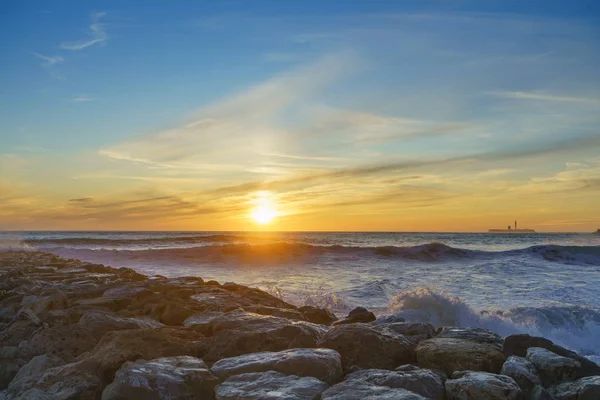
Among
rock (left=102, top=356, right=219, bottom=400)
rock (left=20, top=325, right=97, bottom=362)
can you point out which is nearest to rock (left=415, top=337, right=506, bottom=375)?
rock (left=102, top=356, right=219, bottom=400)

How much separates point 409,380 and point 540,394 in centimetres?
93

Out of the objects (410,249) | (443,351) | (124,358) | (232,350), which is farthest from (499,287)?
(410,249)

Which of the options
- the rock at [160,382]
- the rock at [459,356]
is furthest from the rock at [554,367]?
the rock at [160,382]

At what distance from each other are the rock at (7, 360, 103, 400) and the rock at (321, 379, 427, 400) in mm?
1676

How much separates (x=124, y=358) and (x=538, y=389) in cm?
307

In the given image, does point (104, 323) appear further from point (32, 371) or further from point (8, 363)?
point (32, 371)

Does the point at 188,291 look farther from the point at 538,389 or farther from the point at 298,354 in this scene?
the point at 538,389

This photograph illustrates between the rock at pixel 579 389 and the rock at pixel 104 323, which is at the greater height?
the rock at pixel 104 323

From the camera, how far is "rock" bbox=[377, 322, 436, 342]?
4.89 meters

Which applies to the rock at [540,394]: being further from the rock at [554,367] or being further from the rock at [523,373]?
the rock at [554,367]

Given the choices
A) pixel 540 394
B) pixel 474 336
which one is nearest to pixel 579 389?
pixel 540 394

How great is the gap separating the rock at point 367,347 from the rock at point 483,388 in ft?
2.49

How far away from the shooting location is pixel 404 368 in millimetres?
3785

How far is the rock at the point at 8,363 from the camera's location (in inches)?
165
